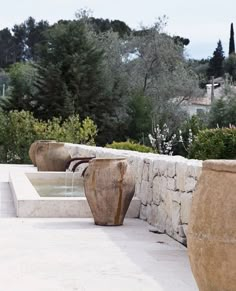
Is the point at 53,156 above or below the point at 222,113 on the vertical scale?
below

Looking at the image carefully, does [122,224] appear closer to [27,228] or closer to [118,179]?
[118,179]

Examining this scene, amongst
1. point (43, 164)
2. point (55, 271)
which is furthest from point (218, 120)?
point (55, 271)

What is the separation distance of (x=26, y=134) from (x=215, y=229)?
18.2 metres

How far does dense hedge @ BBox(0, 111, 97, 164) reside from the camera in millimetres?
20547

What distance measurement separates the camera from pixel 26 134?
20.9 meters

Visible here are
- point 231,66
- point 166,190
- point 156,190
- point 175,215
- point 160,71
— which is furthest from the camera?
point 231,66

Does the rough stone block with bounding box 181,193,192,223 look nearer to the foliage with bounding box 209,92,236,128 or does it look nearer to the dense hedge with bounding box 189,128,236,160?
the dense hedge with bounding box 189,128,236,160

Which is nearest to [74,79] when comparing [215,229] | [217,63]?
[215,229]

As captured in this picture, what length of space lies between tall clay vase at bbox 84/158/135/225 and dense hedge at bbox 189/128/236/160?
568 centimetres

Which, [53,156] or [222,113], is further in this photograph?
[222,113]

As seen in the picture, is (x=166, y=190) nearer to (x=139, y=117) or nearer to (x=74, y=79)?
(x=74, y=79)

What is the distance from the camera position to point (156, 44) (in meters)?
34.4

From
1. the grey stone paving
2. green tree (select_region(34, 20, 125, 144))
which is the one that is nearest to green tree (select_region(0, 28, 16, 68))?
green tree (select_region(34, 20, 125, 144))

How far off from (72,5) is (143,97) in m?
8.36
